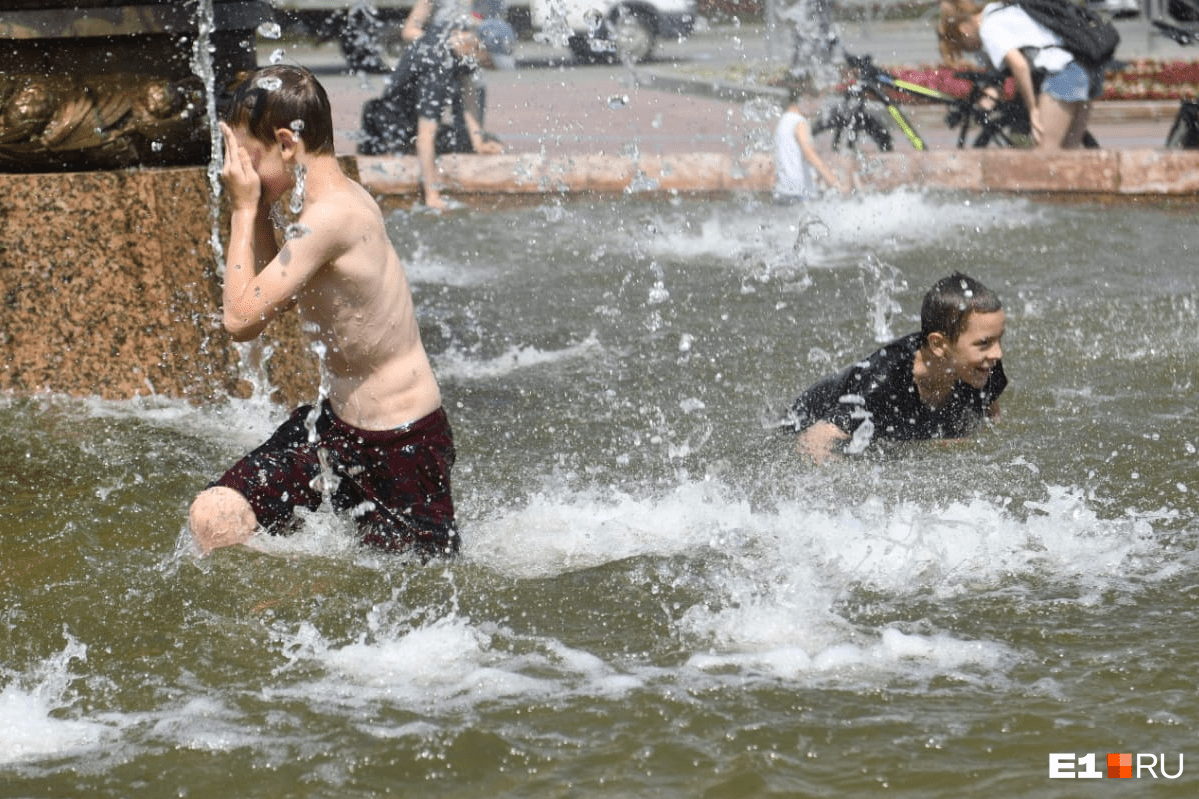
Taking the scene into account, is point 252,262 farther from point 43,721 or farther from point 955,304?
point 955,304

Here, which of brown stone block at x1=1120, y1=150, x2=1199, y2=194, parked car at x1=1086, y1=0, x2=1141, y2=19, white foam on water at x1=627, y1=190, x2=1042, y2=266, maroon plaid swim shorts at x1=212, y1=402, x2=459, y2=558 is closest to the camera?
maroon plaid swim shorts at x1=212, y1=402, x2=459, y2=558

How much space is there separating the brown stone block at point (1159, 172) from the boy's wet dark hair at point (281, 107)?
783cm

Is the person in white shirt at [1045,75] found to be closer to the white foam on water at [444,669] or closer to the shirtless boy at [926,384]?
the shirtless boy at [926,384]

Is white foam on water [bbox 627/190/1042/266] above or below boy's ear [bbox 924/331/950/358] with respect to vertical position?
below

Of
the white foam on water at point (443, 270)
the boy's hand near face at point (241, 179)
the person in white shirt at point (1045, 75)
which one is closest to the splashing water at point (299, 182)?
the boy's hand near face at point (241, 179)

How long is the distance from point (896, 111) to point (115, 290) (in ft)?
26.1

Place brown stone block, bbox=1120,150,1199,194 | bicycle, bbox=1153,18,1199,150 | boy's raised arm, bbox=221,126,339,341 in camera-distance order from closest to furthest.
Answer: boy's raised arm, bbox=221,126,339,341 → brown stone block, bbox=1120,150,1199,194 → bicycle, bbox=1153,18,1199,150

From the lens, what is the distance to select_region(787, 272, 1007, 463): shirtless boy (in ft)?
17.7

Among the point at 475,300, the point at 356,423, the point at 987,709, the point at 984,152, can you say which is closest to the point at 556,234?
the point at 475,300

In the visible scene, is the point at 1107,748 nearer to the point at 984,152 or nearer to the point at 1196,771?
the point at 1196,771

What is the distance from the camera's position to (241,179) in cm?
415

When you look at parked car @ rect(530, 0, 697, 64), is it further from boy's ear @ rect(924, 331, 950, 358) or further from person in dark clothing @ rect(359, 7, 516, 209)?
boy's ear @ rect(924, 331, 950, 358)

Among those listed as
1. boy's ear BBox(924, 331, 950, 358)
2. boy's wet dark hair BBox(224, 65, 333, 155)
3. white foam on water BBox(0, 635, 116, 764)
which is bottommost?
white foam on water BBox(0, 635, 116, 764)

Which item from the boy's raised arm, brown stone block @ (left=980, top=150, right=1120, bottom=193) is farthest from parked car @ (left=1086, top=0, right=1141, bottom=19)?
the boy's raised arm
